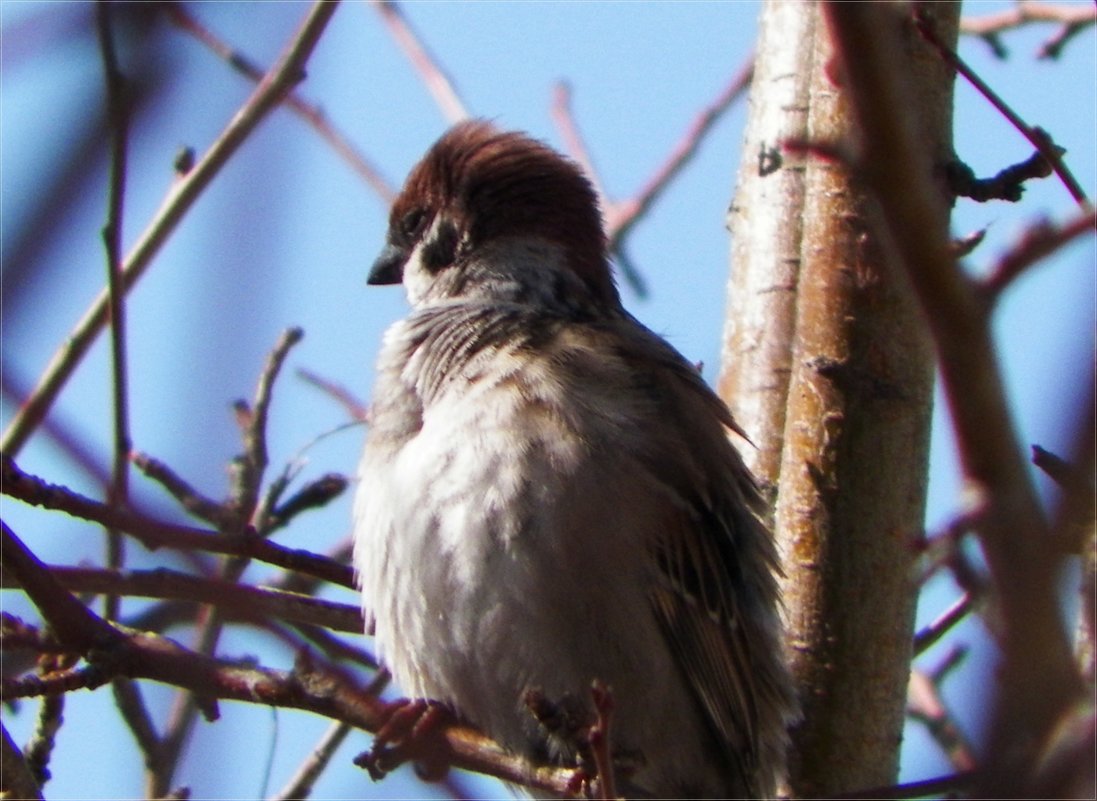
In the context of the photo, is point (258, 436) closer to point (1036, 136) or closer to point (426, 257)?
point (426, 257)

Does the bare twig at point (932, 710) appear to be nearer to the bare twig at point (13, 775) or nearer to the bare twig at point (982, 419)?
the bare twig at point (13, 775)

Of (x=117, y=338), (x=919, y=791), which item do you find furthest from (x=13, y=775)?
(x=919, y=791)

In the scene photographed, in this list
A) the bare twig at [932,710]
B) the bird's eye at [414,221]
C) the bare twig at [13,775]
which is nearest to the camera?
the bare twig at [13,775]

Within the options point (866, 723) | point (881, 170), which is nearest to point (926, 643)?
point (866, 723)

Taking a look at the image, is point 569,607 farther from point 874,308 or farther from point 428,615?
point 874,308

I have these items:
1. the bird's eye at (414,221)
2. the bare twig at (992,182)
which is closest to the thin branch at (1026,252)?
the bare twig at (992,182)

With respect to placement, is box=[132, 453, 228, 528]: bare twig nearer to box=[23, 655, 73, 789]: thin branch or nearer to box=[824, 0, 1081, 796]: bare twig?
box=[23, 655, 73, 789]: thin branch

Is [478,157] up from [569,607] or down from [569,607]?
up
